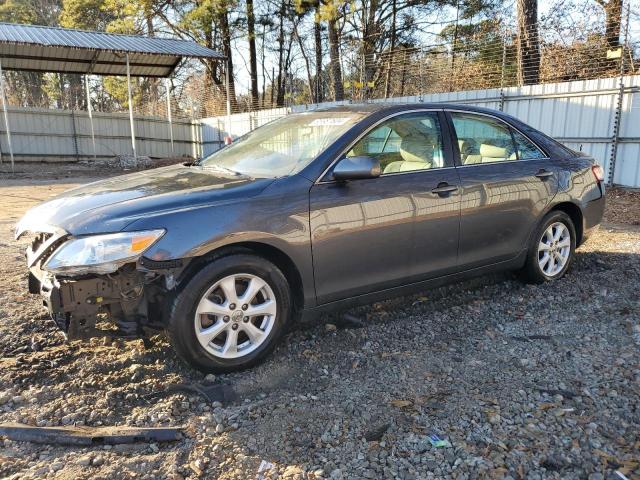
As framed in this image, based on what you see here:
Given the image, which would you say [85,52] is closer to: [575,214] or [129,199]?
[129,199]

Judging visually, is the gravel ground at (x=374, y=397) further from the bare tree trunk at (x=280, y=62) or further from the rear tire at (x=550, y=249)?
the bare tree trunk at (x=280, y=62)

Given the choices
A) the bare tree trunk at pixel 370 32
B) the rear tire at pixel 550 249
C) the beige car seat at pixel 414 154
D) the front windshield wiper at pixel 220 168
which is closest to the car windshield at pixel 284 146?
the front windshield wiper at pixel 220 168

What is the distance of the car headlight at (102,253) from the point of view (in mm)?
2834

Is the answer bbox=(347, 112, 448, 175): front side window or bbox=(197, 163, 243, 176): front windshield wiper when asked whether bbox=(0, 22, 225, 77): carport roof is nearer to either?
bbox=(197, 163, 243, 176): front windshield wiper

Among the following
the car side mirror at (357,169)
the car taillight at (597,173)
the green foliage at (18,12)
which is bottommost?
the car taillight at (597,173)

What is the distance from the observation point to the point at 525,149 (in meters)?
4.67

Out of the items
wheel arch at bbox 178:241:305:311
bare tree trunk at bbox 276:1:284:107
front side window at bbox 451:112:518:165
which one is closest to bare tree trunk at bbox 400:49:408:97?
bare tree trunk at bbox 276:1:284:107

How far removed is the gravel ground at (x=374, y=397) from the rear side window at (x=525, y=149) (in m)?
1.28

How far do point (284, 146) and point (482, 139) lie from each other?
1.73 m

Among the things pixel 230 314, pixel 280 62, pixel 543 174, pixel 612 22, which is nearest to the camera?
pixel 230 314

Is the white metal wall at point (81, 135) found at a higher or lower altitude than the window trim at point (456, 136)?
lower

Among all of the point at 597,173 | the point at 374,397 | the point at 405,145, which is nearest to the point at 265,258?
the point at 374,397

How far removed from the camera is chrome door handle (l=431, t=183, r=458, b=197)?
154 inches

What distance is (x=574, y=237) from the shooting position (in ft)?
16.4
